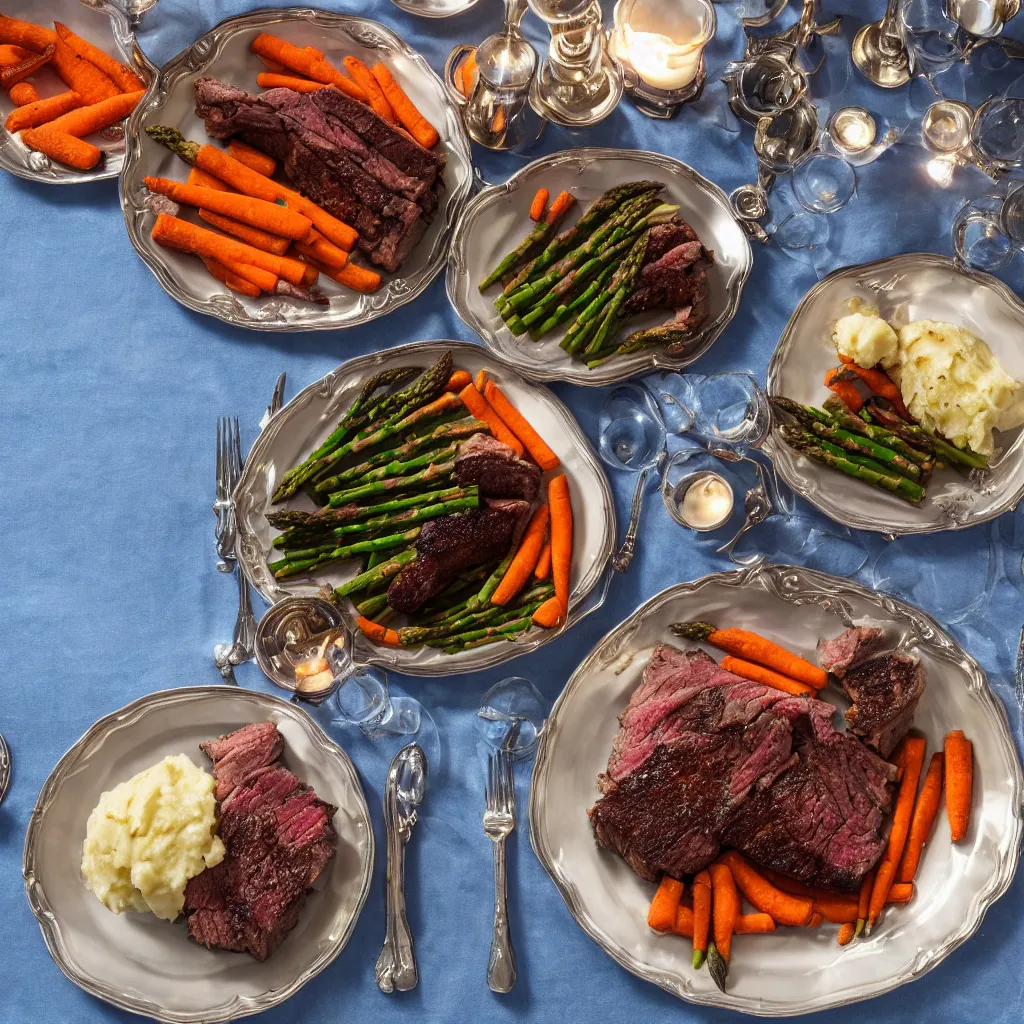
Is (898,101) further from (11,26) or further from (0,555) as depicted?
(0,555)

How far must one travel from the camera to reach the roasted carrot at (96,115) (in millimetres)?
4340

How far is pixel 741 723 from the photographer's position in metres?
3.96

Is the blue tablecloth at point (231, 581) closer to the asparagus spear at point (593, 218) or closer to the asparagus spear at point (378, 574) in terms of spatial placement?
the asparagus spear at point (593, 218)

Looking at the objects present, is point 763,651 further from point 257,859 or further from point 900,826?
point 257,859

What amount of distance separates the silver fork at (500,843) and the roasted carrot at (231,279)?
2.08 metres

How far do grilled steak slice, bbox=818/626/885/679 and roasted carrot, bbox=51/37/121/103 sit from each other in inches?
145

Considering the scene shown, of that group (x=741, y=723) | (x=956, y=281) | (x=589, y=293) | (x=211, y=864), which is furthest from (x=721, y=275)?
(x=211, y=864)

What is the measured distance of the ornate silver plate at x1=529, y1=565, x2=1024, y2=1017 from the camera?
3969 mm

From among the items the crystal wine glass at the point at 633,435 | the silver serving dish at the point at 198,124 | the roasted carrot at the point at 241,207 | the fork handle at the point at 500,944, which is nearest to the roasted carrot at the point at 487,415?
the crystal wine glass at the point at 633,435

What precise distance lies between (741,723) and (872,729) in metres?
0.49

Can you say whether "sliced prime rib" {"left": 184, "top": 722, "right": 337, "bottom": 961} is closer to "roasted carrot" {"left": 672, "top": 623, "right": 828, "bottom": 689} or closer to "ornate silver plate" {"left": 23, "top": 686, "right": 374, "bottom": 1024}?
"ornate silver plate" {"left": 23, "top": 686, "right": 374, "bottom": 1024}

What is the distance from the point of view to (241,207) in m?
4.28

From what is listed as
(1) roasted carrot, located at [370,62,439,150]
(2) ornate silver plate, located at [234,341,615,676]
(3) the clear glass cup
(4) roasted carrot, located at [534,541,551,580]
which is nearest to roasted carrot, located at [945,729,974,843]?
(2) ornate silver plate, located at [234,341,615,676]

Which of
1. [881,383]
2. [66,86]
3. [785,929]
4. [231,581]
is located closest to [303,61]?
[66,86]
